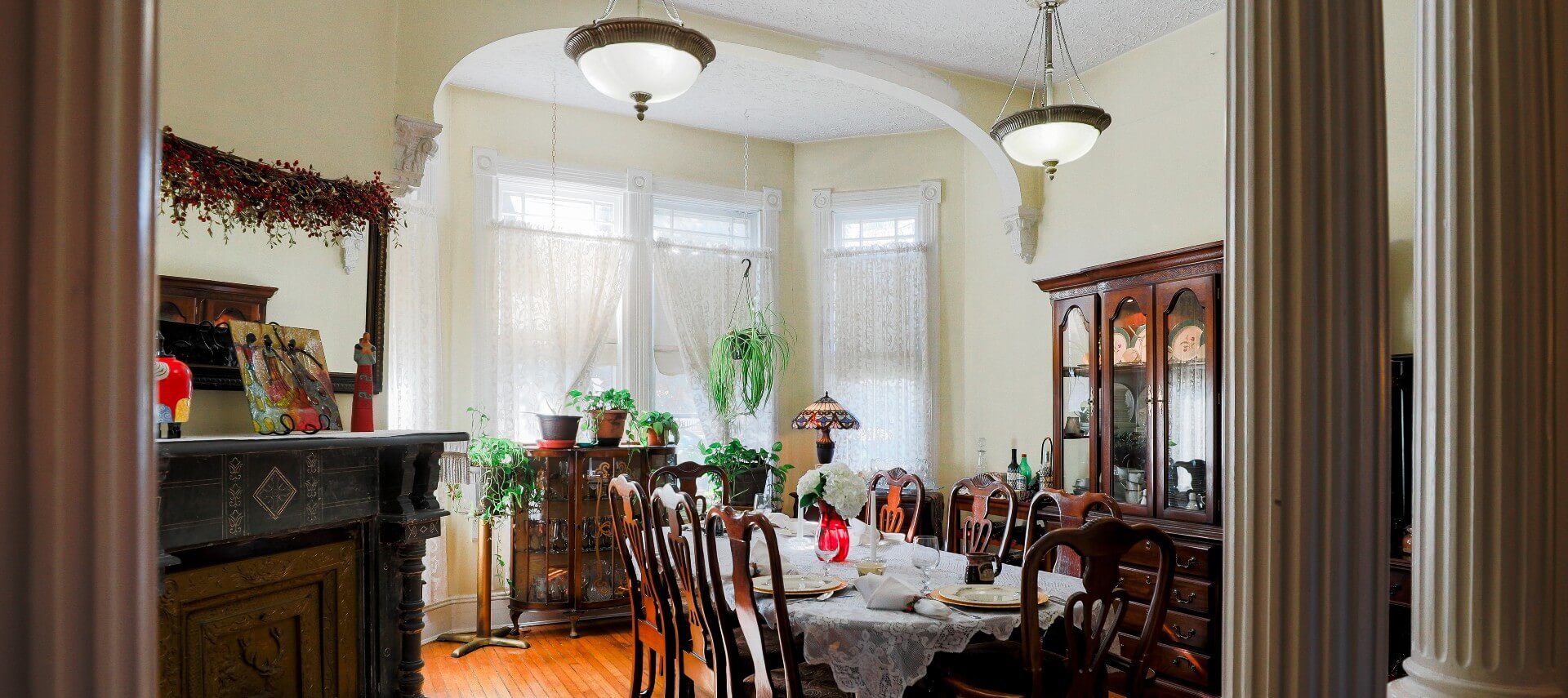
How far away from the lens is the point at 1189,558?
145 inches

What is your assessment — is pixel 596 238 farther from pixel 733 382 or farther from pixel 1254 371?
pixel 1254 371

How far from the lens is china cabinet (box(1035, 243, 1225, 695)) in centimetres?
365

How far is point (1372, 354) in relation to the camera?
1.12 m

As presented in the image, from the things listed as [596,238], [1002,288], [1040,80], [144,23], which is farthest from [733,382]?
[144,23]

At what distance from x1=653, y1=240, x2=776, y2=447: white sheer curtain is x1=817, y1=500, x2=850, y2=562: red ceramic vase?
2.71 meters

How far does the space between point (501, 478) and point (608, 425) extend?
65 centimetres

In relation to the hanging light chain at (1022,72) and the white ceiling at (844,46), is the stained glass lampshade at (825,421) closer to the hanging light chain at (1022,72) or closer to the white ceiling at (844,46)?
the white ceiling at (844,46)

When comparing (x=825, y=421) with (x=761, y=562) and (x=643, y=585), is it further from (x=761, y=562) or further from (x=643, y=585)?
(x=761, y=562)

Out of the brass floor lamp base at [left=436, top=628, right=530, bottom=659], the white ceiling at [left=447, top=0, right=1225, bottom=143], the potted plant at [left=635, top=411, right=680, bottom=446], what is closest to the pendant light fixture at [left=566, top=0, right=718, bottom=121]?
the white ceiling at [left=447, top=0, right=1225, bottom=143]

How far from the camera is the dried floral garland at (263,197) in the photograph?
246cm

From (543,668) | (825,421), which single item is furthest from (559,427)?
(825,421)

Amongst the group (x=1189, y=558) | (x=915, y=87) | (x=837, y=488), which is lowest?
(x=1189, y=558)

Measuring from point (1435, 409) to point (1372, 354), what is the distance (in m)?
0.62

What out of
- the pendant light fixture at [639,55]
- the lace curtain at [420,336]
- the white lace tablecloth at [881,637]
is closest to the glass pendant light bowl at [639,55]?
the pendant light fixture at [639,55]
